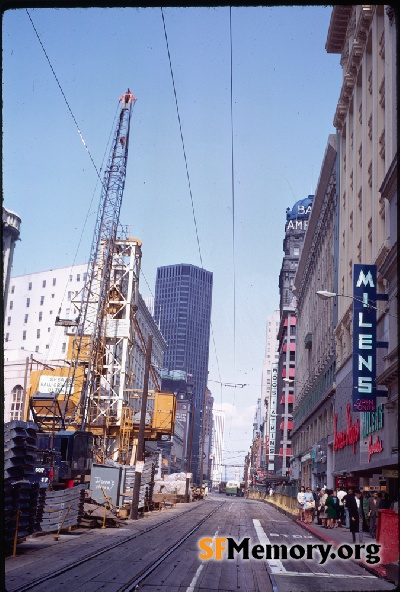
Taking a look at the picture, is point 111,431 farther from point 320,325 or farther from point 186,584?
point 186,584

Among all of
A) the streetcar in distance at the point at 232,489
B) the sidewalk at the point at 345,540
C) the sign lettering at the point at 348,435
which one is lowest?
the streetcar in distance at the point at 232,489

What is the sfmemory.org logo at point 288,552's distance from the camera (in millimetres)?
19297

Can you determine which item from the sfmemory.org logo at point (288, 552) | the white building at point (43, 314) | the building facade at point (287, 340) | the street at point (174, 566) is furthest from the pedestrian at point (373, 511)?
the white building at point (43, 314)

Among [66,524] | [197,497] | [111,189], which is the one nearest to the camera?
[66,524]

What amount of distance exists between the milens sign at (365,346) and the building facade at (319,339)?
21.5 meters

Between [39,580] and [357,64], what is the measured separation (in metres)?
45.6

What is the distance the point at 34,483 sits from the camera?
20188mm

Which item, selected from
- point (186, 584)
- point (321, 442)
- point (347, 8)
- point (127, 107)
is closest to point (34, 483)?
point (186, 584)

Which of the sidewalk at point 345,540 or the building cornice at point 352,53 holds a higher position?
the building cornice at point 352,53

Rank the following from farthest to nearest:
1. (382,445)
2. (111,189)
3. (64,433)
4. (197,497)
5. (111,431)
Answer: (197,497) < (111,189) < (111,431) < (64,433) < (382,445)

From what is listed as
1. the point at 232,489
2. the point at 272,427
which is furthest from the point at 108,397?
the point at 272,427

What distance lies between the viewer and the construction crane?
56.2 meters

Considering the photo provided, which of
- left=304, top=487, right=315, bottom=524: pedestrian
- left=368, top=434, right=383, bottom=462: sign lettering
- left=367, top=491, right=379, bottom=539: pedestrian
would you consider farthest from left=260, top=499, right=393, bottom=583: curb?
left=368, top=434, right=383, bottom=462: sign lettering

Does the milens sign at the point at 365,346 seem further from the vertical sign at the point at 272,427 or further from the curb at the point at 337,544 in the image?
the vertical sign at the point at 272,427
